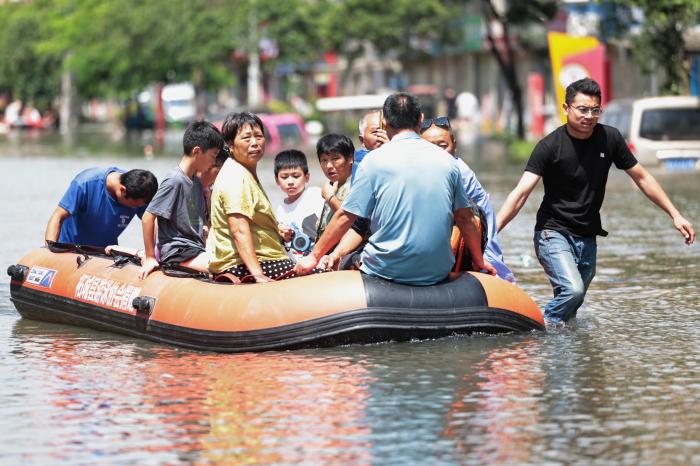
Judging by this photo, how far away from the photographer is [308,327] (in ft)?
33.7

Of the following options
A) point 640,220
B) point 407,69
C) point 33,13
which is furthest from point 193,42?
point 640,220

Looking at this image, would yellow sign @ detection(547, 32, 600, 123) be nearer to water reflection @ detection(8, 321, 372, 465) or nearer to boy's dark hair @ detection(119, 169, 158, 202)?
boy's dark hair @ detection(119, 169, 158, 202)

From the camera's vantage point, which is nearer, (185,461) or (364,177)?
(185,461)

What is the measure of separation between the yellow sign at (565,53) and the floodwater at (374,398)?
80.6 feet

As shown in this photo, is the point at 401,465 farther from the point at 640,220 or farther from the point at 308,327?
the point at 640,220

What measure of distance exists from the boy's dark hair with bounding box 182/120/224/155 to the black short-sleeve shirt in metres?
2.03

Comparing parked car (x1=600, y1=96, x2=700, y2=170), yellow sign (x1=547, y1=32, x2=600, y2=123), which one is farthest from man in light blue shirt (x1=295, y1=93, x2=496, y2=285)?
yellow sign (x1=547, y1=32, x2=600, y2=123)

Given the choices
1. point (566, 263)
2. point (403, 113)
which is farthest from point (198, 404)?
point (566, 263)

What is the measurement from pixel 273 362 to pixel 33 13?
9097 centimetres

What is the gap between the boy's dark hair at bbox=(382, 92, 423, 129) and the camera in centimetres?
1015

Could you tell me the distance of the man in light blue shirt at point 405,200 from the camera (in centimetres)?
1005

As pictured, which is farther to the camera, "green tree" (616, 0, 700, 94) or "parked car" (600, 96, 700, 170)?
"green tree" (616, 0, 700, 94)

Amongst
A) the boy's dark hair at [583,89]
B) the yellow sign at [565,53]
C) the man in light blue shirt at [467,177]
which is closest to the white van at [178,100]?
the yellow sign at [565,53]

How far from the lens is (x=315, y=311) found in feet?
33.6
